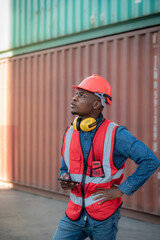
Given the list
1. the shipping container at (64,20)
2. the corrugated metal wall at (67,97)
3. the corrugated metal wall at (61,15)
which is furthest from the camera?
the corrugated metal wall at (61,15)

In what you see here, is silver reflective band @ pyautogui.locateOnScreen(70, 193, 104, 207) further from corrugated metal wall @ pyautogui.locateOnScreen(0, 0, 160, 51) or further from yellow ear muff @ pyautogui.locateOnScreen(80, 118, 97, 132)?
corrugated metal wall @ pyautogui.locateOnScreen(0, 0, 160, 51)

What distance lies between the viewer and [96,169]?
2.53 meters

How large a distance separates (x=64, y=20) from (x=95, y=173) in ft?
18.6

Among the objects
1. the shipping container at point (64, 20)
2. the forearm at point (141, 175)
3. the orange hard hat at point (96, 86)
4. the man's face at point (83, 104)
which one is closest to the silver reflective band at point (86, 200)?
the forearm at point (141, 175)

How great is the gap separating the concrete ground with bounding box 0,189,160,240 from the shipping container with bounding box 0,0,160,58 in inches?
131

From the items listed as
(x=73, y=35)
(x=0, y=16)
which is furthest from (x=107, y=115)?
(x=0, y=16)

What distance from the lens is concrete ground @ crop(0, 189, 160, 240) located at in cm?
515

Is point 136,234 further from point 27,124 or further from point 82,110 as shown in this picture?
point 27,124

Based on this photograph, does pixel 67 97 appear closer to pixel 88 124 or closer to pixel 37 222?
pixel 37 222

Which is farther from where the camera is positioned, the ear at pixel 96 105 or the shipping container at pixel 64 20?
the shipping container at pixel 64 20

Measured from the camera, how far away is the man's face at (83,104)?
265 centimetres

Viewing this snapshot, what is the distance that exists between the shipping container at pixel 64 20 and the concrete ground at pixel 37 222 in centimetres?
334

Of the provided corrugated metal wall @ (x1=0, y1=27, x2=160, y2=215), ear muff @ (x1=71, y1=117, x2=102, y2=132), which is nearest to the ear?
ear muff @ (x1=71, y1=117, x2=102, y2=132)

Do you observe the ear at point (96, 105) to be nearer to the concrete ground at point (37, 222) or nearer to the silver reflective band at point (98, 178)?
the silver reflective band at point (98, 178)
